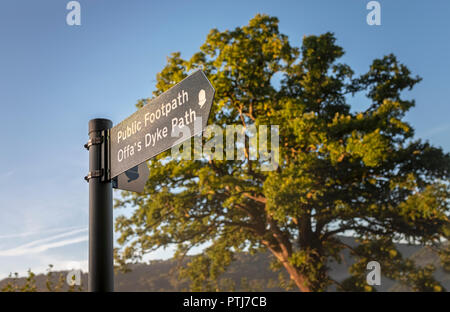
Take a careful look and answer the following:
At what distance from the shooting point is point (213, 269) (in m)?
20.6

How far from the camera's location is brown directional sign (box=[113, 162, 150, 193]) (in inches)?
96.3

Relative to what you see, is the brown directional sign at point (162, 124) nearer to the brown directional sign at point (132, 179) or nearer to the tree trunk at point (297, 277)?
the brown directional sign at point (132, 179)

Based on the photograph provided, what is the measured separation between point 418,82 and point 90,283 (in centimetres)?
1820

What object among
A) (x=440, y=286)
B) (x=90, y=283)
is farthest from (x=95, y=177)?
(x=440, y=286)

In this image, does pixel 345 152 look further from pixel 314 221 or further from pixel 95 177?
pixel 95 177

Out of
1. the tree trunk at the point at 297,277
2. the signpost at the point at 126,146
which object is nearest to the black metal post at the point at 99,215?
the signpost at the point at 126,146

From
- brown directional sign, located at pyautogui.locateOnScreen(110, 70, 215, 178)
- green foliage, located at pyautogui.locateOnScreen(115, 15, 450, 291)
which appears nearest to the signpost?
brown directional sign, located at pyautogui.locateOnScreen(110, 70, 215, 178)

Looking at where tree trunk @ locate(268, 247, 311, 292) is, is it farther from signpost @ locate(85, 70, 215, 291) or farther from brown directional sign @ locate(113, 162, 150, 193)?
signpost @ locate(85, 70, 215, 291)

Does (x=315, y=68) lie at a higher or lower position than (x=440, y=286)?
higher

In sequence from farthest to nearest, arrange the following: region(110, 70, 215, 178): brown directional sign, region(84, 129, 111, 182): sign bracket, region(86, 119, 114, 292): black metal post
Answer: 1. region(84, 129, 111, 182): sign bracket
2. region(86, 119, 114, 292): black metal post
3. region(110, 70, 215, 178): brown directional sign

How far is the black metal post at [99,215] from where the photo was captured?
225cm

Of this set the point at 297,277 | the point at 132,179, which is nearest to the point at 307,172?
the point at 297,277

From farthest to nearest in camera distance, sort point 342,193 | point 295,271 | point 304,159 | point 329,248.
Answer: point 329,248
point 295,271
point 342,193
point 304,159

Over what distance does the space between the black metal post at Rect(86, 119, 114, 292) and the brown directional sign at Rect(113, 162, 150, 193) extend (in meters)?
0.07
